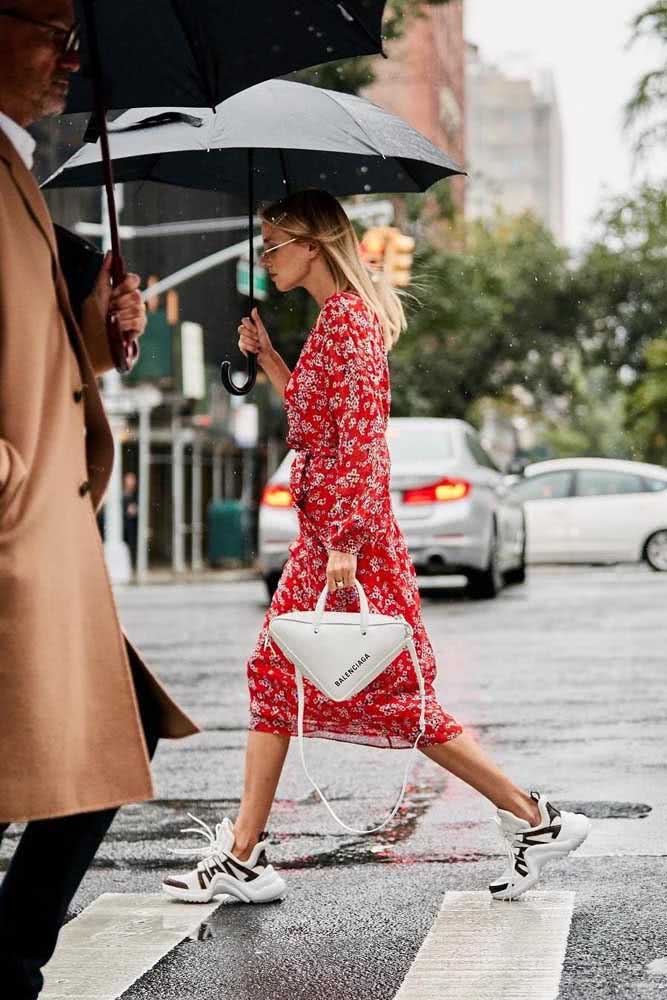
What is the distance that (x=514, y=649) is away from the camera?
1256 cm

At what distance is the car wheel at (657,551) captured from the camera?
23.4 meters

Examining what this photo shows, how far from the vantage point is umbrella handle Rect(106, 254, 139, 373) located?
357 cm

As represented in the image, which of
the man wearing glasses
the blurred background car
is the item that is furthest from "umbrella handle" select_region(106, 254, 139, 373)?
the blurred background car

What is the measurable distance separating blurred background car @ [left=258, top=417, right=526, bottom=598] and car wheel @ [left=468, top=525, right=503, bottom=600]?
165mm

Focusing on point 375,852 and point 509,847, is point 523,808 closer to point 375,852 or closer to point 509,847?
point 509,847

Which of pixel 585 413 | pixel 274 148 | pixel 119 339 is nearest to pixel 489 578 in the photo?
pixel 274 148

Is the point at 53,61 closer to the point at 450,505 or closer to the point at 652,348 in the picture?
the point at 450,505

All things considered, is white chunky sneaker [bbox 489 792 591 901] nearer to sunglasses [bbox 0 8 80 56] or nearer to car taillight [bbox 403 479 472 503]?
sunglasses [bbox 0 8 80 56]

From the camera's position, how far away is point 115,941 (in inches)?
184

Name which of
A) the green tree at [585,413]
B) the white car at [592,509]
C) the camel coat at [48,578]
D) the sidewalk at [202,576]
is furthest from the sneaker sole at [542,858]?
the green tree at [585,413]

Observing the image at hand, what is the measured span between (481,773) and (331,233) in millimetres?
1483

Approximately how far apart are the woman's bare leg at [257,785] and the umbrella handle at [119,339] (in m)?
1.78

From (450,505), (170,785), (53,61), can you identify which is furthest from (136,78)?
(450,505)

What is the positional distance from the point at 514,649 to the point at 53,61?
944 cm
